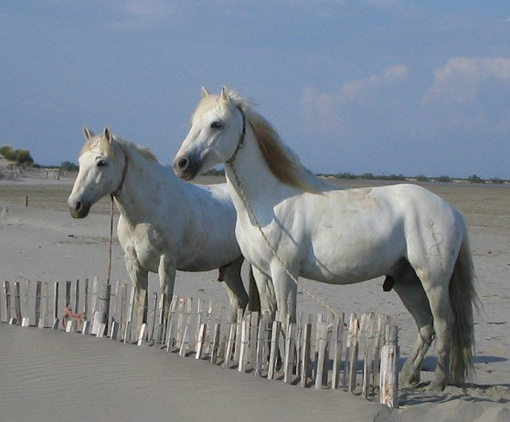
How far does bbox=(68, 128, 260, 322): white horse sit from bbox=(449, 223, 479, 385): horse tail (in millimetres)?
2047

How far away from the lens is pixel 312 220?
6.98 meters

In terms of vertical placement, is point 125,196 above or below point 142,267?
above

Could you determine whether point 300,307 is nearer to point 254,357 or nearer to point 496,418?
point 254,357

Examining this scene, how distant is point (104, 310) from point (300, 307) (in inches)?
164

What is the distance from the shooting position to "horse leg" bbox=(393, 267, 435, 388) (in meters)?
7.37

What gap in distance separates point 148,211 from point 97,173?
0.65 meters

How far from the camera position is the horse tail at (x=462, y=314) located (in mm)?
7402

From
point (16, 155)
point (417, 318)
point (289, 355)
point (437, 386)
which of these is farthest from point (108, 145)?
point (16, 155)

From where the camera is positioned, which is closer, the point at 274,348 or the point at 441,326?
the point at 274,348

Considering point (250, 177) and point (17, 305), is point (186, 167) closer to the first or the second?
point (250, 177)

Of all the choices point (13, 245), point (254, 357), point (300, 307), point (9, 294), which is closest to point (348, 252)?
point (254, 357)

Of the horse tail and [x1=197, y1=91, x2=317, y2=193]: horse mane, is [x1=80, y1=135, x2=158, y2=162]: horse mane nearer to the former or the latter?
[x1=197, y1=91, x2=317, y2=193]: horse mane

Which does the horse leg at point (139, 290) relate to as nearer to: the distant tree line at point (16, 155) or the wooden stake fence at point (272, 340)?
the wooden stake fence at point (272, 340)

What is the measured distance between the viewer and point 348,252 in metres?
6.94
